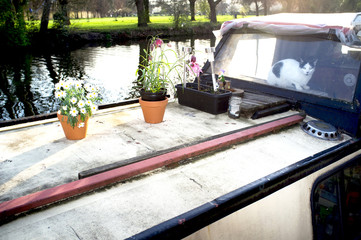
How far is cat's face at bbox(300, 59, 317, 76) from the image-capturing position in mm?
3836

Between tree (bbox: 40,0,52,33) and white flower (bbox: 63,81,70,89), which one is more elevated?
tree (bbox: 40,0,52,33)

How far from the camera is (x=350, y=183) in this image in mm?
3186

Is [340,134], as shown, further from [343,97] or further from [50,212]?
[50,212]

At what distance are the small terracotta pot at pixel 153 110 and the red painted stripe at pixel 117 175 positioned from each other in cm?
82

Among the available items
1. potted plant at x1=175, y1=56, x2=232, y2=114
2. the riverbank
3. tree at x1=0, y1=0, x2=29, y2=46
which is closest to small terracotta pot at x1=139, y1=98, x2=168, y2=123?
potted plant at x1=175, y1=56, x2=232, y2=114

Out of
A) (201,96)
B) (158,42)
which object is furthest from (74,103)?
(201,96)

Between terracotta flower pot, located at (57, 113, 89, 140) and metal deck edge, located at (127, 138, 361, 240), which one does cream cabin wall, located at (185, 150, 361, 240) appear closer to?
metal deck edge, located at (127, 138, 361, 240)

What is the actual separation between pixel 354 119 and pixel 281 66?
1.20 m

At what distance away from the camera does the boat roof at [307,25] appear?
3416mm

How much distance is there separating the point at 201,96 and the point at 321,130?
1.49 meters

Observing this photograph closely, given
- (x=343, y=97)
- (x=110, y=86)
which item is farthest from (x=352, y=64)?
(x=110, y=86)

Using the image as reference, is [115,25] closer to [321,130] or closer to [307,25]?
[307,25]

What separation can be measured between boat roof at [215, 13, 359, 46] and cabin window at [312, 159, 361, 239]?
1491mm

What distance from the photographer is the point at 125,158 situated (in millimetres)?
2746
